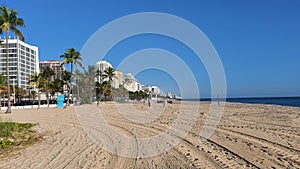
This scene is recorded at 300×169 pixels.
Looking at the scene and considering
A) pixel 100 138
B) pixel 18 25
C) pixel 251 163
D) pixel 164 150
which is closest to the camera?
pixel 251 163

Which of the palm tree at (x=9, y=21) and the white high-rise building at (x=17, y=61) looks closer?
the palm tree at (x=9, y=21)

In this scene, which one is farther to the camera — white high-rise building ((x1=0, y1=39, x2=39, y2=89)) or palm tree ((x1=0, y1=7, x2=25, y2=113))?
white high-rise building ((x1=0, y1=39, x2=39, y2=89))

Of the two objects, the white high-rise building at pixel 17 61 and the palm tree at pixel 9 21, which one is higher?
the white high-rise building at pixel 17 61

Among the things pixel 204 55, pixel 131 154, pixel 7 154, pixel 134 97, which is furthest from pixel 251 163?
pixel 134 97

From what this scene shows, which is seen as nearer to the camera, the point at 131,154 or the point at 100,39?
the point at 131,154

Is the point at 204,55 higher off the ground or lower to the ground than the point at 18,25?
lower

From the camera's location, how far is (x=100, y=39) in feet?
45.6

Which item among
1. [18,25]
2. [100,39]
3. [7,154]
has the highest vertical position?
[18,25]

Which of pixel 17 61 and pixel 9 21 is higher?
pixel 17 61

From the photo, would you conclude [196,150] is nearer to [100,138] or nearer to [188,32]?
[100,138]

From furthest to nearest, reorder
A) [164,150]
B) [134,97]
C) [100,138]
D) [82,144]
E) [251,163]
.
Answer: [134,97] < [100,138] < [82,144] < [164,150] < [251,163]

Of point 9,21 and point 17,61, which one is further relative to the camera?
point 17,61

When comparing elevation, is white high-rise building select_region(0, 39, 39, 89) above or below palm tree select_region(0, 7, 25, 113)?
above

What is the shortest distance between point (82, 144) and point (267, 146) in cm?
596
